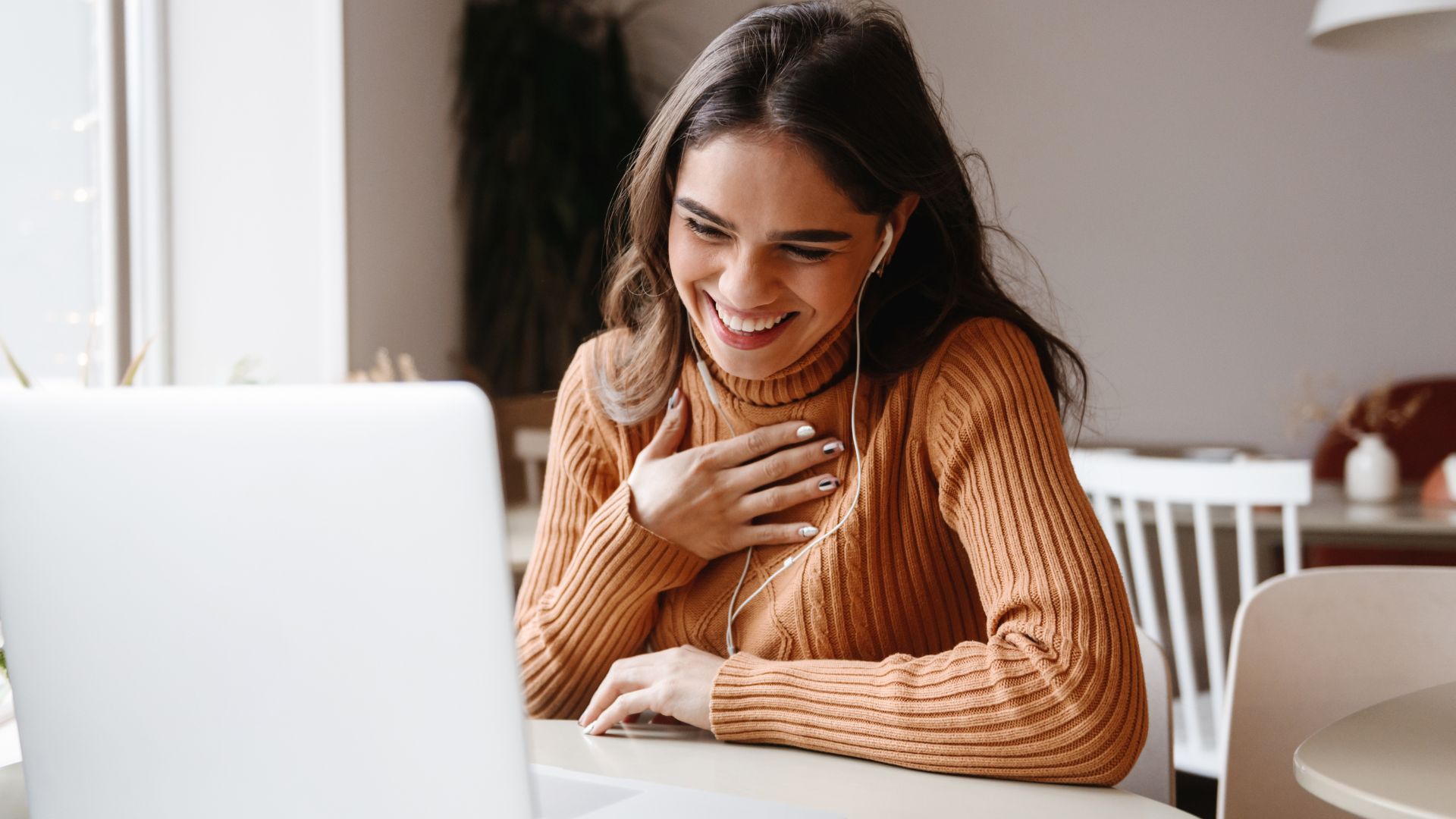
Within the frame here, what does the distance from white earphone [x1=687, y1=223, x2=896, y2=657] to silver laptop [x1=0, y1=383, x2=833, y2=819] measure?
585 millimetres

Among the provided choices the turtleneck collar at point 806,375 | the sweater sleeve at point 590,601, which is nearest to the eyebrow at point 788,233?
the turtleneck collar at point 806,375

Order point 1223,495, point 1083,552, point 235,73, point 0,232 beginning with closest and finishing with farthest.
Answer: point 1083,552 < point 1223,495 < point 0,232 < point 235,73

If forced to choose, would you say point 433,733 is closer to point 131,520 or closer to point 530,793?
point 530,793

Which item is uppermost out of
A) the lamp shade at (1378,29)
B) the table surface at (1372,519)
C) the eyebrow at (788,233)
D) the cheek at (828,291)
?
the lamp shade at (1378,29)

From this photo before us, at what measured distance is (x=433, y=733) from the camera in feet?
1.59

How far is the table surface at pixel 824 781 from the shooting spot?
769 mm

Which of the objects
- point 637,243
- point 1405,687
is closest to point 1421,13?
point 1405,687

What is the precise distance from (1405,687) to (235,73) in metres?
2.45

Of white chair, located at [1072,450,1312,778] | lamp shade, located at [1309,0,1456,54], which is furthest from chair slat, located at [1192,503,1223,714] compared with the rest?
lamp shade, located at [1309,0,1456,54]

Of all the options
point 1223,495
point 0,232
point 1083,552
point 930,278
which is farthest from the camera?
point 0,232

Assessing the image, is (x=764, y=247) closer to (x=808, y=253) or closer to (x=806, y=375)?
(x=808, y=253)

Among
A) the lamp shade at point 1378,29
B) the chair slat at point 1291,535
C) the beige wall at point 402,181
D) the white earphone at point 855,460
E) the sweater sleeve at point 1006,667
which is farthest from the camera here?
the beige wall at point 402,181

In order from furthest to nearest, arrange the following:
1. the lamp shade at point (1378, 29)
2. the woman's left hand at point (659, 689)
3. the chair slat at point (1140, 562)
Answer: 1. the chair slat at point (1140, 562)
2. the lamp shade at point (1378, 29)
3. the woman's left hand at point (659, 689)

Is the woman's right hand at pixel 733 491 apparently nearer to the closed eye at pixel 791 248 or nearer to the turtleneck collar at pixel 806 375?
the turtleneck collar at pixel 806 375
